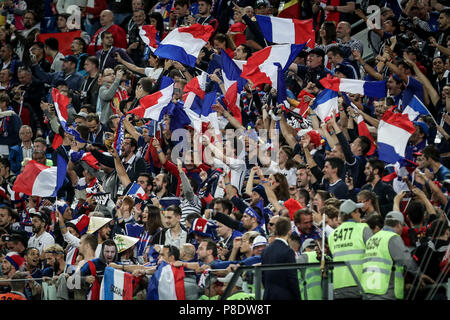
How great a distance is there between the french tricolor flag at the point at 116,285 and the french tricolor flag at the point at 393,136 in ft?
11.8

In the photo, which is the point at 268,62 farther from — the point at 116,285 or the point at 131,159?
the point at 116,285

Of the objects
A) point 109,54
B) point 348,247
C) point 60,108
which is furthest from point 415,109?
point 109,54

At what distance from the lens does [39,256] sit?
14.9m

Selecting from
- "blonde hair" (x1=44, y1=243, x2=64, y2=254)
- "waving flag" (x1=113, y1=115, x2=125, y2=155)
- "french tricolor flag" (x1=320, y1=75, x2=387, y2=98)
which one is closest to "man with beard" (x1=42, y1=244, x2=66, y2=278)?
"blonde hair" (x1=44, y1=243, x2=64, y2=254)

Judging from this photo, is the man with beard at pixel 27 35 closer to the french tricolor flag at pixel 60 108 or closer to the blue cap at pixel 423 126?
the french tricolor flag at pixel 60 108

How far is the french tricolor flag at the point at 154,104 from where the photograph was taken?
52.5 feet

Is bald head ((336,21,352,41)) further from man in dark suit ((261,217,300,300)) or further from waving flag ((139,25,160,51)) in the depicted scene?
man in dark suit ((261,217,300,300))

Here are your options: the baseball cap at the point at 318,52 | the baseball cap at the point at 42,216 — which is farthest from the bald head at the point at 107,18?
the baseball cap at the point at 42,216

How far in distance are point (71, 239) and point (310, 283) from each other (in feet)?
16.1

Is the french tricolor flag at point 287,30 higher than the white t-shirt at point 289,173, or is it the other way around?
the french tricolor flag at point 287,30

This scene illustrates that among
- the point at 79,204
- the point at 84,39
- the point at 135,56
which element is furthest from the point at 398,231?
the point at 84,39

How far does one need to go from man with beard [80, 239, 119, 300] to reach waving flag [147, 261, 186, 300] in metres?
0.89

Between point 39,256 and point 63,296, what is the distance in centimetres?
230

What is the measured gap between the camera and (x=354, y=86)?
15188mm
